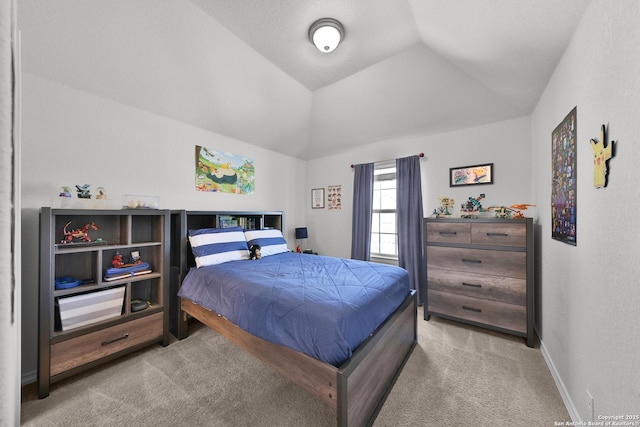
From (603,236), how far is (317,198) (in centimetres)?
362

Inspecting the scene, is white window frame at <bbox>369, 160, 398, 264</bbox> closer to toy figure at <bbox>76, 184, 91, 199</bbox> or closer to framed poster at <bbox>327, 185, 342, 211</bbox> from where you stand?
framed poster at <bbox>327, 185, 342, 211</bbox>

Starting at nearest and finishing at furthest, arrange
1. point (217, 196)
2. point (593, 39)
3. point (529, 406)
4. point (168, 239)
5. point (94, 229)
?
point (593, 39), point (529, 406), point (94, 229), point (168, 239), point (217, 196)

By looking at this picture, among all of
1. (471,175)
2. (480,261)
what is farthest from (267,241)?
(471,175)

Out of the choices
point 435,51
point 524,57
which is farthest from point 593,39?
point 435,51

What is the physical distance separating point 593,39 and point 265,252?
9.92ft

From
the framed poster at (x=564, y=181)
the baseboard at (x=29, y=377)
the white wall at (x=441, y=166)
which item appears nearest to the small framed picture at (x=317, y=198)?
the white wall at (x=441, y=166)

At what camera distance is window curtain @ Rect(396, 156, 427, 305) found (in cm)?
345

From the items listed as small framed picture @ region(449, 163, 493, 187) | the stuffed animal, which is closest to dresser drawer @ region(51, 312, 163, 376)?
the stuffed animal

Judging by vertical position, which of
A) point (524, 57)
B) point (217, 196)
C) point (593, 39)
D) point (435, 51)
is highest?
point (435, 51)

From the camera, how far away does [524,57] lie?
1.93m

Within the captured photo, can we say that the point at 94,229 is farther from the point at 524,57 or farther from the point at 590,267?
the point at 524,57

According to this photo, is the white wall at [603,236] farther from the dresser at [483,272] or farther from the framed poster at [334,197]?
the framed poster at [334,197]

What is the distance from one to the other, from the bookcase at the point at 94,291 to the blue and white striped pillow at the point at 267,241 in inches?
36.3

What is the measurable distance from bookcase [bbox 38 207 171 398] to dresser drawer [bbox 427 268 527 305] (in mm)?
2773
